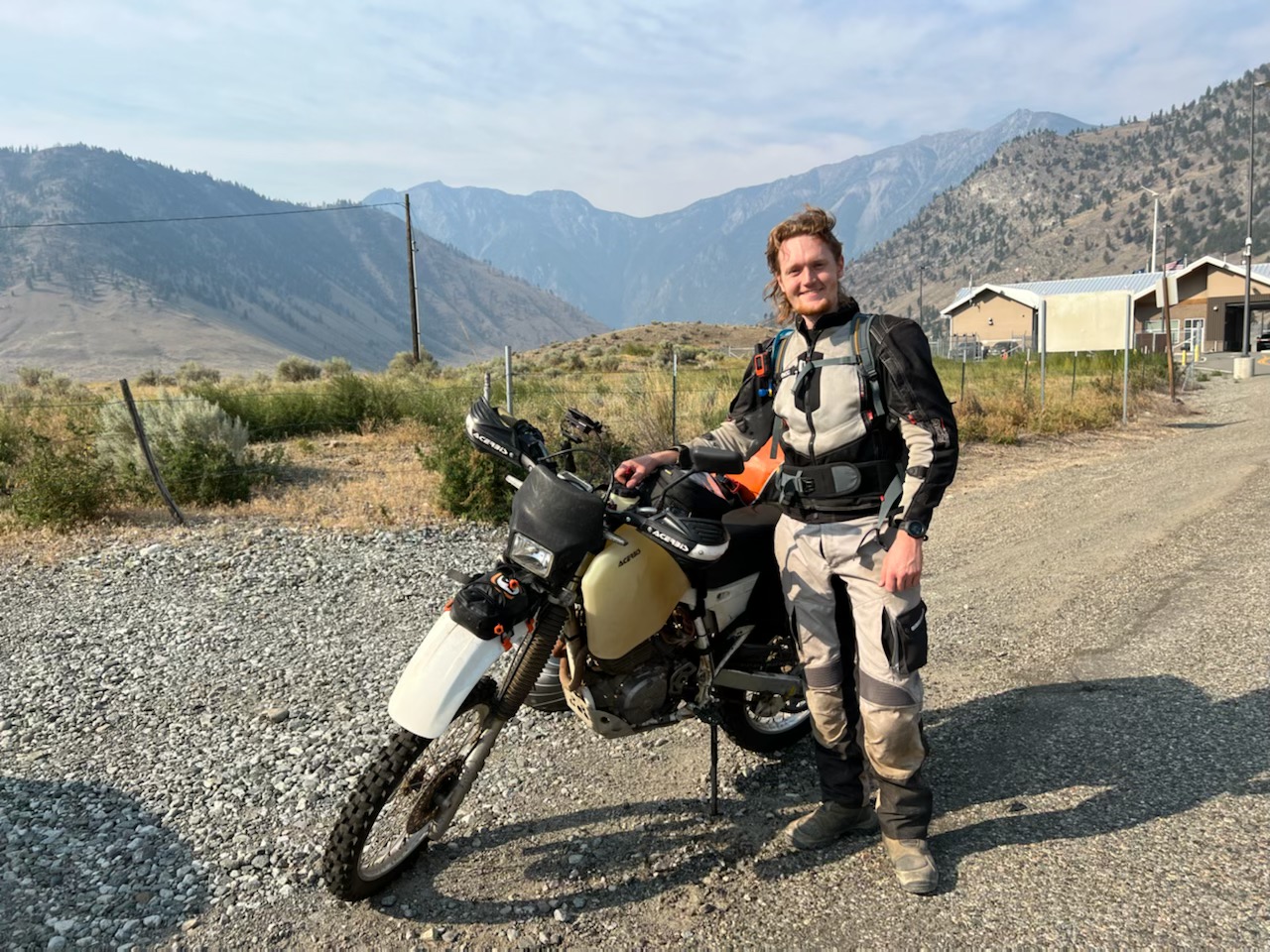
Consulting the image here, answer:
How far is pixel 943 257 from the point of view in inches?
6993

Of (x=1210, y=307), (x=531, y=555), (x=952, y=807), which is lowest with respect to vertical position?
(x=952, y=807)

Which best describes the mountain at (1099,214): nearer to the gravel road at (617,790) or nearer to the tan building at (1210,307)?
the tan building at (1210,307)

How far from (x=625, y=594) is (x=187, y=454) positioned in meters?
7.53

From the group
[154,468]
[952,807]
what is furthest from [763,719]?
[154,468]

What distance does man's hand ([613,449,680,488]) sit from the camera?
277cm

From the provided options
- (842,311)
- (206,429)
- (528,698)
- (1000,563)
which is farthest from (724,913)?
(206,429)

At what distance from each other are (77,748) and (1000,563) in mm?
5863

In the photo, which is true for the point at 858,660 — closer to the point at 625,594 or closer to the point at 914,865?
the point at 914,865

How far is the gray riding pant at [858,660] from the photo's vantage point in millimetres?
2697

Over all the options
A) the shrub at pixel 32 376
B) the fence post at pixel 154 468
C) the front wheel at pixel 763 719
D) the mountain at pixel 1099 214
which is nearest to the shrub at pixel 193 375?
the shrub at pixel 32 376

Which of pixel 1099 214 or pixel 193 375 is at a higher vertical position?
pixel 1099 214

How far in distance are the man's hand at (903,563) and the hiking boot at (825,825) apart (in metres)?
0.88

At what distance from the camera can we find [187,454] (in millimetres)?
8547

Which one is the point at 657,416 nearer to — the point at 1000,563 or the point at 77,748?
the point at 1000,563
